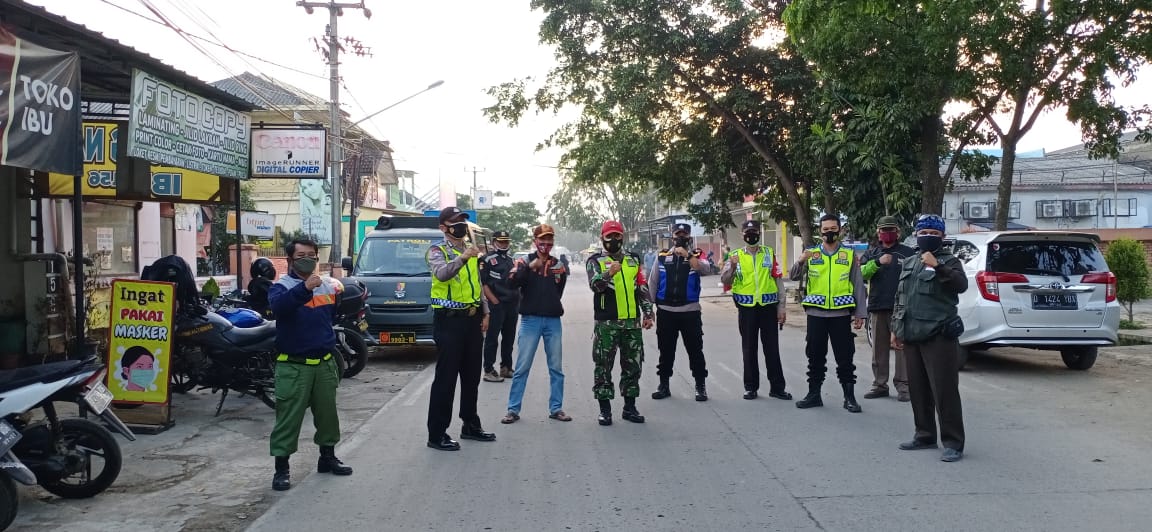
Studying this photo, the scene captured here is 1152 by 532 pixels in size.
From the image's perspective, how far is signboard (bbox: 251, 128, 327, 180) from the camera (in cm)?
1145

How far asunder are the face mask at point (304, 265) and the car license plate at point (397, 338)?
6.66m

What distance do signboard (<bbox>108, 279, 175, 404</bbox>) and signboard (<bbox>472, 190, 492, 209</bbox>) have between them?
61.2 meters

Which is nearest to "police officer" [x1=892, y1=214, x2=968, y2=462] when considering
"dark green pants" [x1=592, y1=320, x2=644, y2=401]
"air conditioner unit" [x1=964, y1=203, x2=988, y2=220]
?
"dark green pants" [x1=592, y1=320, x2=644, y2=401]

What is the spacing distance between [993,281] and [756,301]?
3.13 metres

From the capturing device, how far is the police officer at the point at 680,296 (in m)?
8.44

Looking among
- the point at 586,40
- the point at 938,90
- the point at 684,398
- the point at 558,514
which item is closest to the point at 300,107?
the point at 586,40

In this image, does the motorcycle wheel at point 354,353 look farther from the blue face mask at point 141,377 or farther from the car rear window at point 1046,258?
the car rear window at point 1046,258

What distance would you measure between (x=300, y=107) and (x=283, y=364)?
34.4m

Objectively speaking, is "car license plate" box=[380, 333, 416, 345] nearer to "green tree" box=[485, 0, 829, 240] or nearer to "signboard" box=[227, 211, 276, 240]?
"green tree" box=[485, 0, 829, 240]

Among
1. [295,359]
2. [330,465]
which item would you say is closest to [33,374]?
[295,359]

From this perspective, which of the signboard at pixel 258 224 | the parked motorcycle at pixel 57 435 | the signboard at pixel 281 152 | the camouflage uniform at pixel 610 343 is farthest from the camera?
the signboard at pixel 258 224

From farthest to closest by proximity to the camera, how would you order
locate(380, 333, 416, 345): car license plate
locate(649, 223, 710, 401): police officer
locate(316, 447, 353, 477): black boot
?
locate(380, 333, 416, 345): car license plate, locate(649, 223, 710, 401): police officer, locate(316, 447, 353, 477): black boot

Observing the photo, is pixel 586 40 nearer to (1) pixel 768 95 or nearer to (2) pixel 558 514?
(1) pixel 768 95

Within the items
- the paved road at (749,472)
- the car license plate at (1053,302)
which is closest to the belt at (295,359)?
the paved road at (749,472)
